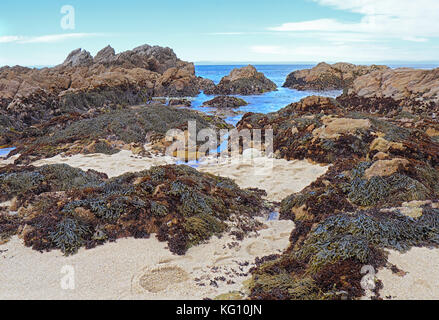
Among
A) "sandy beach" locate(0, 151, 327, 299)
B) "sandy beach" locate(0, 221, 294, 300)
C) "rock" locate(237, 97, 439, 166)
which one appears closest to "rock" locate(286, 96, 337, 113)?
"rock" locate(237, 97, 439, 166)

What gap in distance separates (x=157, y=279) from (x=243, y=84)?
37951 mm

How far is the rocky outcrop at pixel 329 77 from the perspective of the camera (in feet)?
143

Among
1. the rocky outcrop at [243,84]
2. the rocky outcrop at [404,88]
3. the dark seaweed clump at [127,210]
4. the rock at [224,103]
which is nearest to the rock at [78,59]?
A: the rocky outcrop at [243,84]

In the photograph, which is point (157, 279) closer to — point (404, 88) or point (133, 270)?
point (133, 270)

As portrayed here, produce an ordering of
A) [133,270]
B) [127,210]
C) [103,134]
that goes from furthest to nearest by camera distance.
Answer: [103,134] → [127,210] → [133,270]

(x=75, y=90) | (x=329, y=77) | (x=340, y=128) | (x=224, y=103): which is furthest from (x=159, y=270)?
(x=329, y=77)

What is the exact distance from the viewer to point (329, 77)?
145 feet

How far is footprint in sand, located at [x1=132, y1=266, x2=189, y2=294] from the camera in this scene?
3.71 metres

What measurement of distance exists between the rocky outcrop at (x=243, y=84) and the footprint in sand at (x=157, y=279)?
117ft

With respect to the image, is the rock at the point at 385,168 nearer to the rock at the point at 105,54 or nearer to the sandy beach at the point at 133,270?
the sandy beach at the point at 133,270
